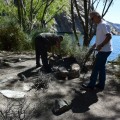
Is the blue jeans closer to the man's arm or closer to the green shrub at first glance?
the man's arm

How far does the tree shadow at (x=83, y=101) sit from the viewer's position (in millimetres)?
7102

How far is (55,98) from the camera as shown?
7.56m

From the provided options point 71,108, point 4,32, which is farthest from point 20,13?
point 71,108

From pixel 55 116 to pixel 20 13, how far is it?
17400mm

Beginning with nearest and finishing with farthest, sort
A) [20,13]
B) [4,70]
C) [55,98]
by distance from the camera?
[55,98], [4,70], [20,13]

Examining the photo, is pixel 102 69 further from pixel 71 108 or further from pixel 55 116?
pixel 55 116

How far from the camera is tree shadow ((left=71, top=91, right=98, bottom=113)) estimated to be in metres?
7.10

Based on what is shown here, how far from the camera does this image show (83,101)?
756 centimetres

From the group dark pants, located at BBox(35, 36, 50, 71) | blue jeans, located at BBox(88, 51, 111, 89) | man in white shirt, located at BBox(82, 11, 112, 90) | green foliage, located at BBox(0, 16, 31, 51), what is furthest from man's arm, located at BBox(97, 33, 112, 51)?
green foliage, located at BBox(0, 16, 31, 51)

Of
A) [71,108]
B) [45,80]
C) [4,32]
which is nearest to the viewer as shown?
[71,108]

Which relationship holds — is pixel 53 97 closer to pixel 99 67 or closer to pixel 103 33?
pixel 99 67

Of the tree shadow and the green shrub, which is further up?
the green shrub

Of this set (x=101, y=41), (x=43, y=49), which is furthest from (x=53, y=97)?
(x=43, y=49)

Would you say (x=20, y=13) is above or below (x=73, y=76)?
above
